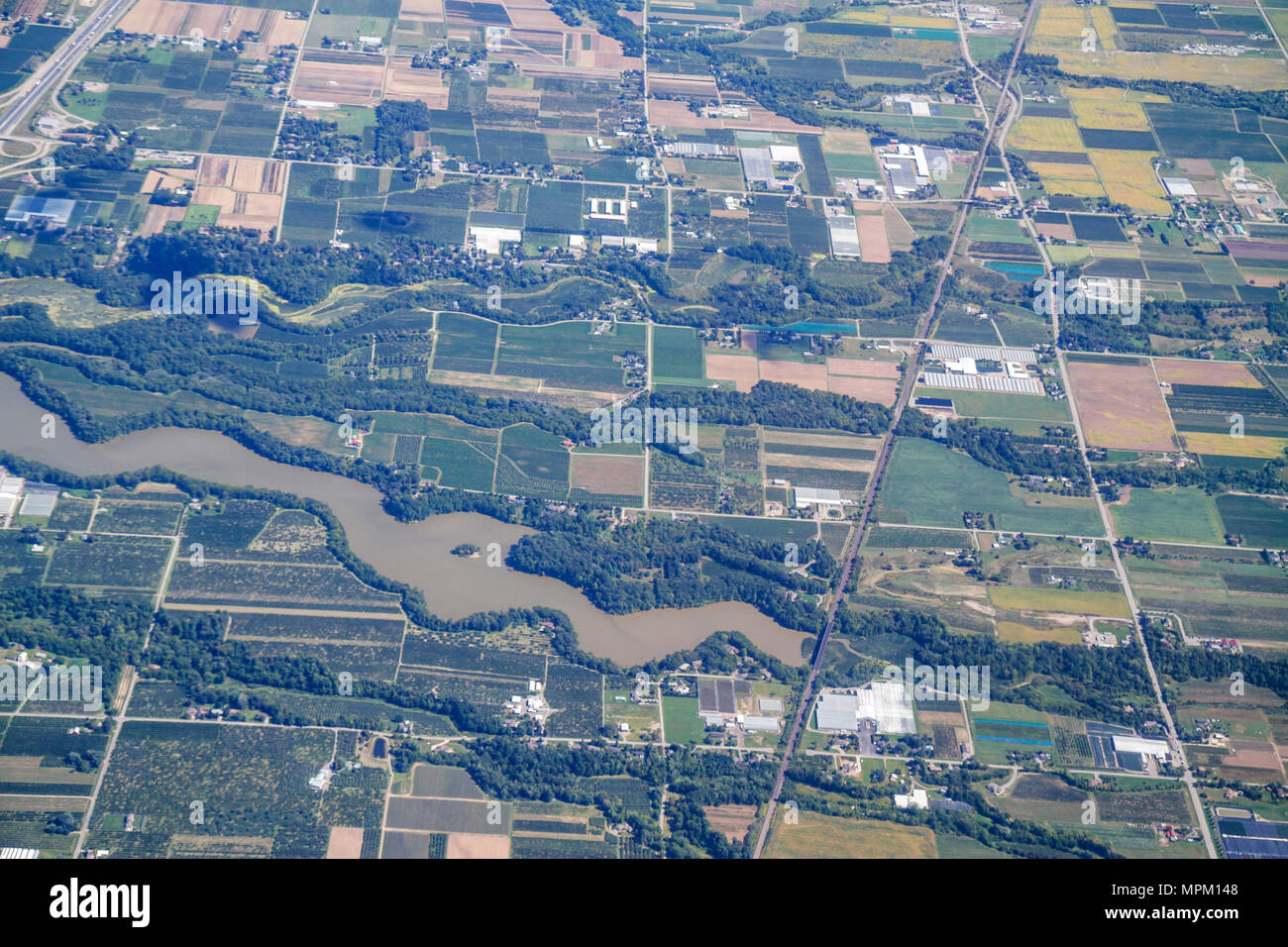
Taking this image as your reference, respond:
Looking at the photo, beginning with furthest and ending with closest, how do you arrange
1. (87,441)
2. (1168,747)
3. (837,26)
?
(837,26) < (87,441) < (1168,747)

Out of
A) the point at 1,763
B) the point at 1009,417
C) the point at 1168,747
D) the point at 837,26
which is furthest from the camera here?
the point at 837,26

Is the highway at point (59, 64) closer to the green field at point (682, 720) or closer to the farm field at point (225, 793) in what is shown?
the farm field at point (225, 793)

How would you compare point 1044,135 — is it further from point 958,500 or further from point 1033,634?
point 1033,634

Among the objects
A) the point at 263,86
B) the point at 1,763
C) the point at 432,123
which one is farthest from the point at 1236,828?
the point at 263,86

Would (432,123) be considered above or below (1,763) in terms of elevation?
above

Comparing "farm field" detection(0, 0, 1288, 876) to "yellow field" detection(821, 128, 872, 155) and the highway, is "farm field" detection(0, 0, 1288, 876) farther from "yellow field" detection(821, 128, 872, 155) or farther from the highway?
the highway

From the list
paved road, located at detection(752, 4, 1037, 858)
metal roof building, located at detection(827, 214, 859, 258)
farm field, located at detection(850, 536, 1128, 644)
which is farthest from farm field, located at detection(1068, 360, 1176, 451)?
metal roof building, located at detection(827, 214, 859, 258)

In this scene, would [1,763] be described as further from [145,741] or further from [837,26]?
[837,26]
